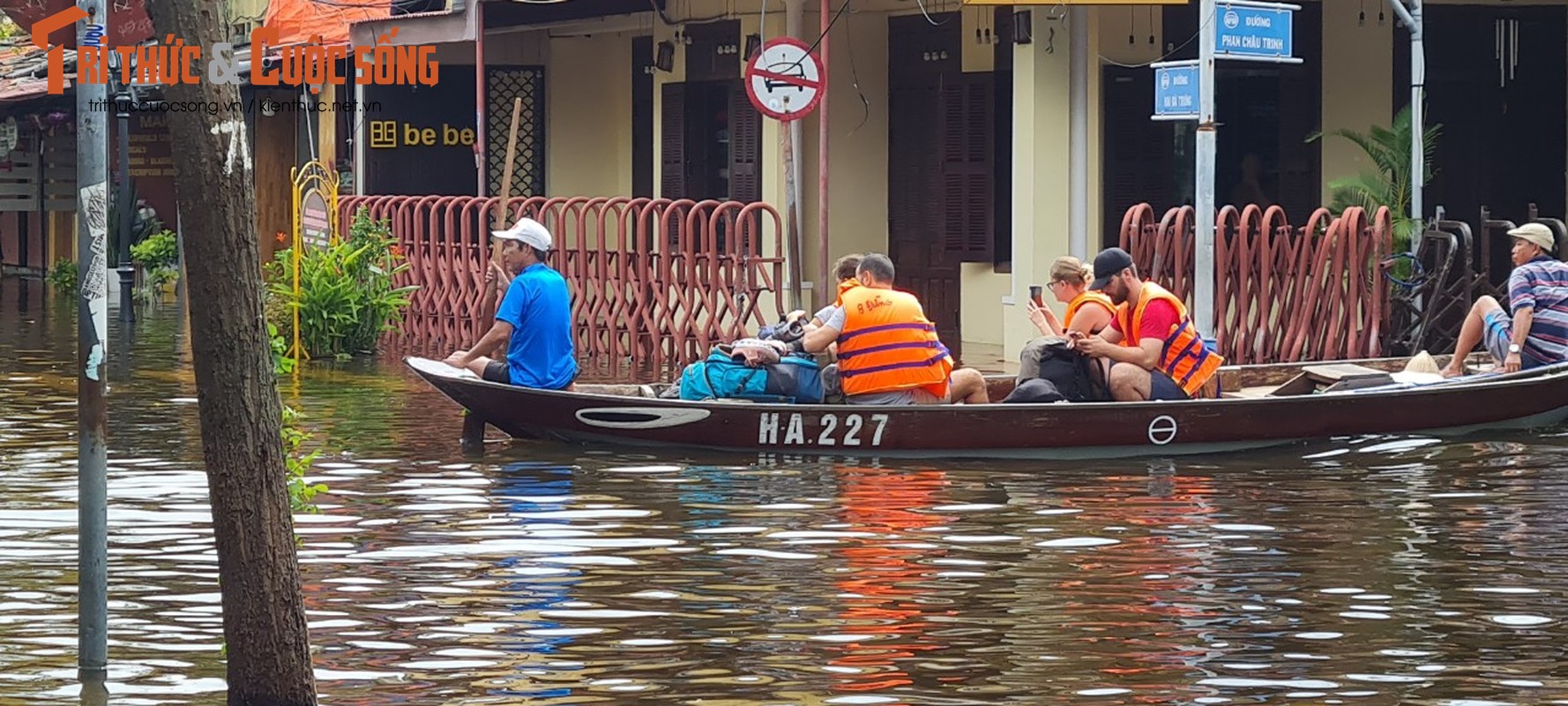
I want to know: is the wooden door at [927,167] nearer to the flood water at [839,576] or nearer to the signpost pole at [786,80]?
the signpost pole at [786,80]

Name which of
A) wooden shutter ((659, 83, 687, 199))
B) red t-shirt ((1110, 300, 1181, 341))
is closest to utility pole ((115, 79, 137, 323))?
wooden shutter ((659, 83, 687, 199))

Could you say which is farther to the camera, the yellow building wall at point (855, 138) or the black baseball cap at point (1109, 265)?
the yellow building wall at point (855, 138)

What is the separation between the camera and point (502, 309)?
594 inches

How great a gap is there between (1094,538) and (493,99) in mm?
17401

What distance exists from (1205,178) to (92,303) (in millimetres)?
9790

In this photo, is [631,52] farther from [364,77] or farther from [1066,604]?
[1066,604]

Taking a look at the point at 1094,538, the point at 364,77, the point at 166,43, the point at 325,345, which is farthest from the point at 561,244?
the point at 166,43

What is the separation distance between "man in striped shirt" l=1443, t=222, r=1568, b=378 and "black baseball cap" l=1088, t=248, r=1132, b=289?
296 cm

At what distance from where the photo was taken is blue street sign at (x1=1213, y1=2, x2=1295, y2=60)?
15562 millimetres

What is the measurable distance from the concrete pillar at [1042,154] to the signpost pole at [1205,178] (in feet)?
8.02

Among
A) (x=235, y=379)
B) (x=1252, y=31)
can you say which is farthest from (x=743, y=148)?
(x=235, y=379)

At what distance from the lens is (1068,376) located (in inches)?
577

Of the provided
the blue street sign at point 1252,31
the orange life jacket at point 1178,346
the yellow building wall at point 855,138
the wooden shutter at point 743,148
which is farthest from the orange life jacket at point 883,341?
the wooden shutter at point 743,148

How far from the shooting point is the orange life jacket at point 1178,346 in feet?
47.4
